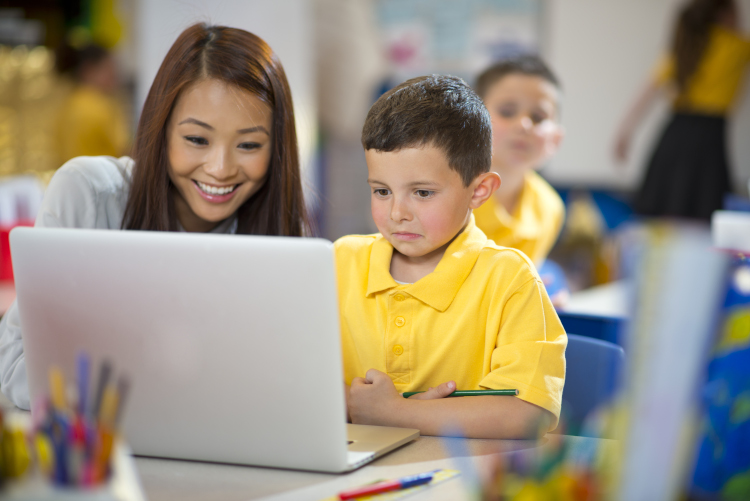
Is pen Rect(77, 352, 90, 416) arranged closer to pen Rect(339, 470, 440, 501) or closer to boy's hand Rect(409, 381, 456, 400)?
pen Rect(339, 470, 440, 501)

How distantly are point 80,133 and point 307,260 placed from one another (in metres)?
3.84

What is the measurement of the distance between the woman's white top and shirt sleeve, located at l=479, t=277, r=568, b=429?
64cm

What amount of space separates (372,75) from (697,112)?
1.97m

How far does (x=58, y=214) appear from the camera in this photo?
1.15 metres

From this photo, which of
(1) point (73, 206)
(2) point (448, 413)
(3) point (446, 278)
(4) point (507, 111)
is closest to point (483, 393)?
(2) point (448, 413)

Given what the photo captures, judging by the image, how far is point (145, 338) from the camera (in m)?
0.72

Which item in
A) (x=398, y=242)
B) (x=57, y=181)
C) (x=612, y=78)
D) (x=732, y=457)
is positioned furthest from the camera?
(x=612, y=78)

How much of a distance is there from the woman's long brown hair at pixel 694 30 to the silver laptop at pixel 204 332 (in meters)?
3.07

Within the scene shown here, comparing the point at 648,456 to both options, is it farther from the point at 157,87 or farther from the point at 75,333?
the point at 157,87

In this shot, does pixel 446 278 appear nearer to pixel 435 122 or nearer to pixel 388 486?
pixel 435 122

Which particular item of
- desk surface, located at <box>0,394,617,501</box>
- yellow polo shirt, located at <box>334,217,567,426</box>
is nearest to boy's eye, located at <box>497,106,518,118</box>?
yellow polo shirt, located at <box>334,217,567,426</box>

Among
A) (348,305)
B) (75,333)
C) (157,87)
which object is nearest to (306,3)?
(157,87)

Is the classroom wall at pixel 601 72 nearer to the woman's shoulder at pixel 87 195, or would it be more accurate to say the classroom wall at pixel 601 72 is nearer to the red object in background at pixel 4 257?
the red object in background at pixel 4 257

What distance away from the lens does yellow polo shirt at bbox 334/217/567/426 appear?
95 cm
